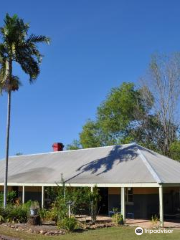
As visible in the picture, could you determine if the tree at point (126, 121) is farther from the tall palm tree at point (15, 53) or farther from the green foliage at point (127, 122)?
the tall palm tree at point (15, 53)

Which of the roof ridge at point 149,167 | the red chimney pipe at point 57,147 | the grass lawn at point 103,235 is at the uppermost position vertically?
the red chimney pipe at point 57,147

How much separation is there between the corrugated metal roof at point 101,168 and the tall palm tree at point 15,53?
3690 mm

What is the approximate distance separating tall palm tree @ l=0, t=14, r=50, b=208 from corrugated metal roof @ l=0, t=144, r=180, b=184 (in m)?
3.69

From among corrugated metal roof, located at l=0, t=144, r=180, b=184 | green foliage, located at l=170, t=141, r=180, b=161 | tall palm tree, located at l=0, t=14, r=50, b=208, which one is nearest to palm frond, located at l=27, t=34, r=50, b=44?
tall palm tree, located at l=0, t=14, r=50, b=208

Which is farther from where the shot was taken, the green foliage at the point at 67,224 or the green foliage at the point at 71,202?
the green foliage at the point at 71,202

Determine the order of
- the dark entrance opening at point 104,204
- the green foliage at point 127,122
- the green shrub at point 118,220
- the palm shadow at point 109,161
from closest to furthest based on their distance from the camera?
the green shrub at point 118,220 → the palm shadow at point 109,161 → the dark entrance opening at point 104,204 → the green foliage at point 127,122

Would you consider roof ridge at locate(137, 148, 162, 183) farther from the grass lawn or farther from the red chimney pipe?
the red chimney pipe

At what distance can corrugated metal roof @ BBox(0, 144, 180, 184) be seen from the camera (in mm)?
18781

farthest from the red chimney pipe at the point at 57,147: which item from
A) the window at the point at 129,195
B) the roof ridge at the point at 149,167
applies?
the window at the point at 129,195

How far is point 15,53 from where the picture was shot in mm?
22172

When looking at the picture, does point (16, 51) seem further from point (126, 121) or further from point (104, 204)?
point (126, 121)

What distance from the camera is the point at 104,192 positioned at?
2241 centimetres

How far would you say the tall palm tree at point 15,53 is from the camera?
71.8ft

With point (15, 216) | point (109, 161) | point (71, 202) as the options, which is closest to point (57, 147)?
point (109, 161)
